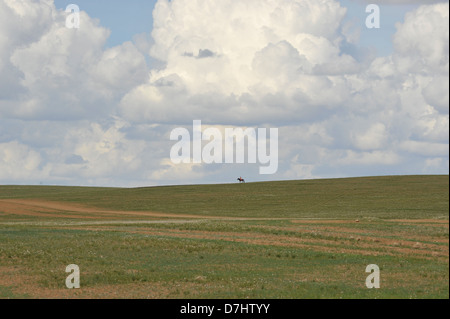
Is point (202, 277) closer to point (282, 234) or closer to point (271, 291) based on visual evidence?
point (271, 291)

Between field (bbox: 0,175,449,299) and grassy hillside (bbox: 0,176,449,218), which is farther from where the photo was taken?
grassy hillside (bbox: 0,176,449,218)

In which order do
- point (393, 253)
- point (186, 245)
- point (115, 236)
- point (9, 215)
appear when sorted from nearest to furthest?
1. point (393, 253)
2. point (186, 245)
3. point (115, 236)
4. point (9, 215)

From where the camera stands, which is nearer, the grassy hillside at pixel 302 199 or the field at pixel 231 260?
the field at pixel 231 260

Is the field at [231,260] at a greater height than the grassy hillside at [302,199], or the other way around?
the grassy hillside at [302,199]

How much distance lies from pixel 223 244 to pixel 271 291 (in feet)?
56.2

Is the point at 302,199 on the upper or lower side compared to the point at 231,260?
upper

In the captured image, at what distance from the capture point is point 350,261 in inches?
1574

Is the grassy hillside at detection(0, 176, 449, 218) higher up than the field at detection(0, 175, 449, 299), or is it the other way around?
the grassy hillside at detection(0, 176, 449, 218)

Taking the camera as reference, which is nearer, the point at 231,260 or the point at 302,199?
the point at 231,260
